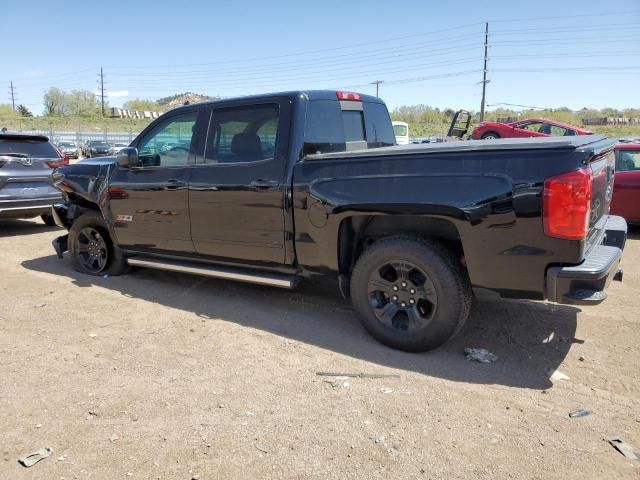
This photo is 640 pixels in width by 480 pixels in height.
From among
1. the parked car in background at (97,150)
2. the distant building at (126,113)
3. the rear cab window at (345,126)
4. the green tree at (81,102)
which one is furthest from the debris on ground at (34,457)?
the green tree at (81,102)

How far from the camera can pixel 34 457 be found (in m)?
2.56

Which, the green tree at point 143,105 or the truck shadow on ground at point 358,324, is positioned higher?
the green tree at point 143,105

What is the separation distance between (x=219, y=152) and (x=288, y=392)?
7.83ft

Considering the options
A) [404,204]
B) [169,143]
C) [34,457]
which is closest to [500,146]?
[404,204]

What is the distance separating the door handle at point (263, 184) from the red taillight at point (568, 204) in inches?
80.9

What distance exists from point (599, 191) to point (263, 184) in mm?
2521

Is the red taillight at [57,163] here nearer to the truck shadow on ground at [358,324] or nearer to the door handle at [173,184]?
the truck shadow on ground at [358,324]

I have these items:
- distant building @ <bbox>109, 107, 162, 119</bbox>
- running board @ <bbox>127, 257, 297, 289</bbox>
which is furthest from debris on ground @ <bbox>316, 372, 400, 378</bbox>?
distant building @ <bbox>109, 107, 162, 119</bbox>

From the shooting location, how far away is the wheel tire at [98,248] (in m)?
5.79

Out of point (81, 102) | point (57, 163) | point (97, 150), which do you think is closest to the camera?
point (57, 163)

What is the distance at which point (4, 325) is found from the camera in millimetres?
4355

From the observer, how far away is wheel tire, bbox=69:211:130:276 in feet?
19.0

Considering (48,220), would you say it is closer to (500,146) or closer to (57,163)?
(57,163)

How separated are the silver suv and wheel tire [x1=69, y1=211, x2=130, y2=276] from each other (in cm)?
212
